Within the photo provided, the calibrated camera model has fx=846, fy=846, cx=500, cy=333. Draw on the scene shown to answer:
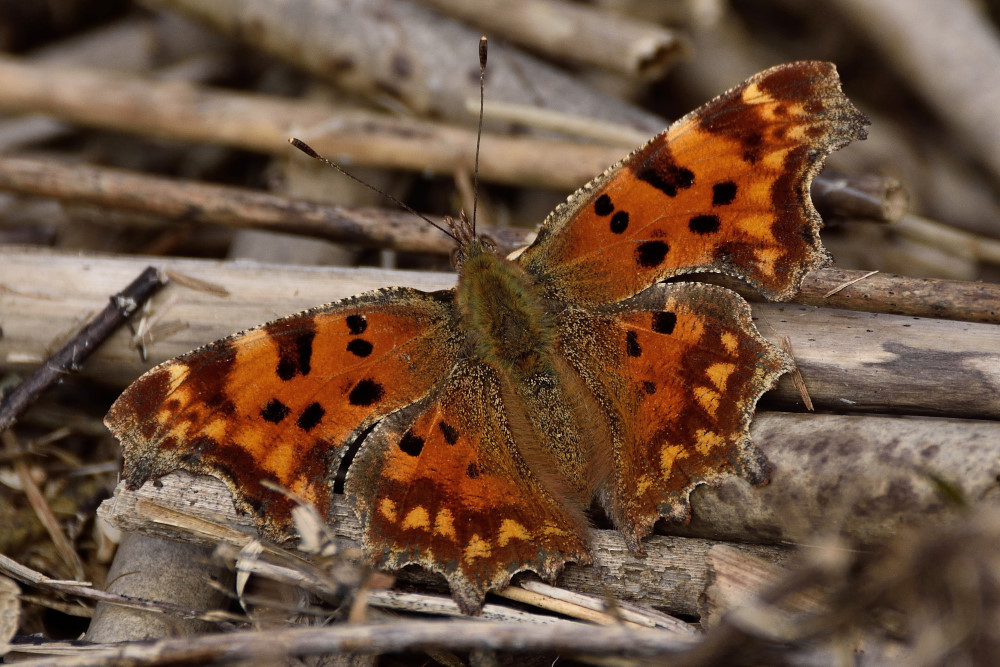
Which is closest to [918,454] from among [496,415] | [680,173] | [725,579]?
[725,579]

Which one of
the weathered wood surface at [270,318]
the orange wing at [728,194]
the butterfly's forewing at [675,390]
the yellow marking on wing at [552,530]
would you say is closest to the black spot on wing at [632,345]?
the butterfly's forewing at [675,390]

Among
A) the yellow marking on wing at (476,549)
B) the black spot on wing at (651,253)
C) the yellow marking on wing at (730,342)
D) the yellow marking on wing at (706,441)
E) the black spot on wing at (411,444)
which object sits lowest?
the yellow marking on wing at (476,549)

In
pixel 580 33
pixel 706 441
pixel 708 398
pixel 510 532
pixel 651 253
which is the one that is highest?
pixel 580 33

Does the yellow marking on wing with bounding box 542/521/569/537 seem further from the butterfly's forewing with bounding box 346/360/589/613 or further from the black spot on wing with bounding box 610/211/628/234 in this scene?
the black spot on wing with bounding box 610/211/628/234

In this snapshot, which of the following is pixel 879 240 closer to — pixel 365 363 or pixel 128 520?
pixel 365 363

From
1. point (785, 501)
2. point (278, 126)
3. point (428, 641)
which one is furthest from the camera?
point (278, 126)

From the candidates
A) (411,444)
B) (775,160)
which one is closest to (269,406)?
(411,444)

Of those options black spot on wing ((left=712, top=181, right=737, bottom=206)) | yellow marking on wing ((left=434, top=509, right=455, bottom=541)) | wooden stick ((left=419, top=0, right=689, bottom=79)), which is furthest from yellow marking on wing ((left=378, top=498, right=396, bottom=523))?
wooden stick ((left=419, top=0, right=689, bottom=79))

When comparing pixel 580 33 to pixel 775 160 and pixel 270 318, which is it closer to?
pixel 775 160

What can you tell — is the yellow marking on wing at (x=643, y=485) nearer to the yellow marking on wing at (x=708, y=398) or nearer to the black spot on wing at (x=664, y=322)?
the yellow marking on wing at (x=708, y=398)
